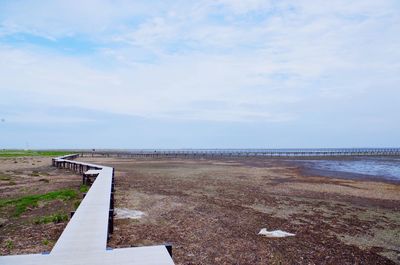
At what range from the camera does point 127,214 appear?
10.9 metres

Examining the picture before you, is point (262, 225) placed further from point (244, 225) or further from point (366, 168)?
point (366, 168)

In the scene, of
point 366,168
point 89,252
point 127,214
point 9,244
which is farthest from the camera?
point 366,168

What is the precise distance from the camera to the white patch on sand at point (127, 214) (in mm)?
10555

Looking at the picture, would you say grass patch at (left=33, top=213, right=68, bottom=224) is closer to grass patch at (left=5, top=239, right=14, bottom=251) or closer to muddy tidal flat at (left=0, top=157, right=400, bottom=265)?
muddy tidal flat at (left=0, top=157, right=400, bottom=265)

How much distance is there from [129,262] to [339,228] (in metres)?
7.06

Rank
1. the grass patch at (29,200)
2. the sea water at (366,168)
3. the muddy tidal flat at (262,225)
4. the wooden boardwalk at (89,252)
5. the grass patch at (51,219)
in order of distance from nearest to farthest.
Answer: the wooden boardwalk at (89,252)
the muddy tidal flat at (262,225)
the grass patch at (51,219)
the grass patch at (29,200)
the sea water at (366,168)

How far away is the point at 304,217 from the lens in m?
11.0

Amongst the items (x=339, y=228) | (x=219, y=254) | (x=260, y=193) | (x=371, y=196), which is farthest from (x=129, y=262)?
(x=371, y=196)

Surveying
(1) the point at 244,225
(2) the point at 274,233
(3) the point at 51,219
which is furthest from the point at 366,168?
(3) the point at 51,219

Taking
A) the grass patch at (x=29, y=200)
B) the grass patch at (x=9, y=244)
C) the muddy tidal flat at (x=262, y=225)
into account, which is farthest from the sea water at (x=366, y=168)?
the grass patch at (x=9, y=244)

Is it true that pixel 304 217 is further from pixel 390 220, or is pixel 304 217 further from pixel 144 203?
pixel 144 203

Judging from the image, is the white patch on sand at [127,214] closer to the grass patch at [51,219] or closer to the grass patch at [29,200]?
the grass patch at [51,219]

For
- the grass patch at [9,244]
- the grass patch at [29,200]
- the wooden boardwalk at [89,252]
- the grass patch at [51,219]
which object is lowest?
the grass patch at [9,244]

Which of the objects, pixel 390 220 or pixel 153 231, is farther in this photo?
pixel 390 220
